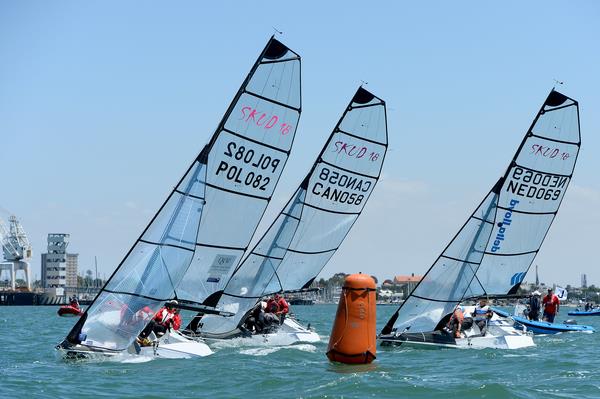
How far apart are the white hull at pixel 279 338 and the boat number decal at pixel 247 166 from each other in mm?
3714

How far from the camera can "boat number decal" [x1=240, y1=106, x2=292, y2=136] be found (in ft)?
80.4

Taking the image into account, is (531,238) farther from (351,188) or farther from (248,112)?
(248,112)

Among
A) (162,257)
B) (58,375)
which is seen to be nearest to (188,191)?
(162,257)

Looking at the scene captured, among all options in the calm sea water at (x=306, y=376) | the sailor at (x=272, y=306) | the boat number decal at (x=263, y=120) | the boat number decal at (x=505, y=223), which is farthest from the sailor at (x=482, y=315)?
the boat number decal at (x=263, y=120)

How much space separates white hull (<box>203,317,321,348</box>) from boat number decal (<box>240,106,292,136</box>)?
197 inches

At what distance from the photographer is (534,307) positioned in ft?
111

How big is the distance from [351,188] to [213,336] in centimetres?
677

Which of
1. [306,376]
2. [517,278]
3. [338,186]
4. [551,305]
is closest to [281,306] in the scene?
[338,186]

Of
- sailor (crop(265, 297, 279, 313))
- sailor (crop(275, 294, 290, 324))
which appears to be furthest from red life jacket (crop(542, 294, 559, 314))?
sailor (crop(265, 297, 279, 313))

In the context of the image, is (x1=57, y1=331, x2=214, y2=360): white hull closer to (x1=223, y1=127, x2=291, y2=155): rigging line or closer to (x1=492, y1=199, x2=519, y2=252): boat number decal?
(x1=223, y1=127, x2=291, y2=155): rigging line

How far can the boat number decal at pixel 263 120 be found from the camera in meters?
24.5

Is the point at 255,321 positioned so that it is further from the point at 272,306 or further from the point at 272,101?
the point at 272,101

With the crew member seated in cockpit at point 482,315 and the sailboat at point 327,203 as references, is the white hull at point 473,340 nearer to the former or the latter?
the crew member seated in cockpit at point 482,315

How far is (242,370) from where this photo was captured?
1947cm
